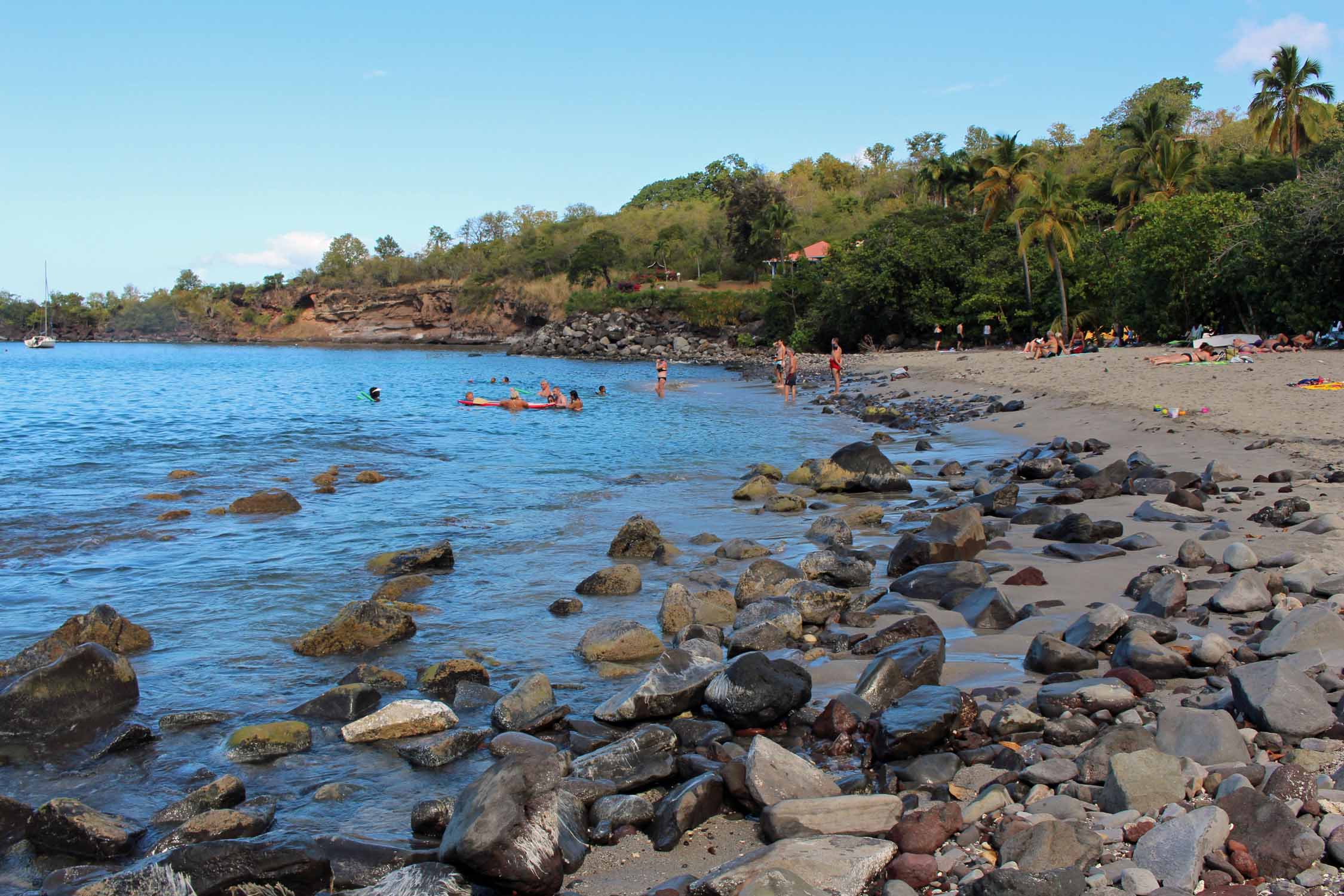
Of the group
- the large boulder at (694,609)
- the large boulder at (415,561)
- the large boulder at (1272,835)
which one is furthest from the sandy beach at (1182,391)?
the large boulder at (415,561)

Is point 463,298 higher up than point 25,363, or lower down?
higher up

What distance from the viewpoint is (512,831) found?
434 cm

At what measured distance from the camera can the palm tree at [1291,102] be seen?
45.2m

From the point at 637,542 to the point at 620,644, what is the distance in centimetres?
358

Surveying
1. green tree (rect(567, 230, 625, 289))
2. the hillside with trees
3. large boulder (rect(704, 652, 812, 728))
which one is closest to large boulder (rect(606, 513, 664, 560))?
large boulder (rect(704, 652, 812, 728))

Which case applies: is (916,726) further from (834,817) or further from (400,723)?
(400,723)

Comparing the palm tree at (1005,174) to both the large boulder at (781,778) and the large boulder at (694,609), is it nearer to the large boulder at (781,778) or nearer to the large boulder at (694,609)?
the large boulder at (694,609)

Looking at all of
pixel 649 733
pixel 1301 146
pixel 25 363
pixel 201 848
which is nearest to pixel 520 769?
pixel 649 733

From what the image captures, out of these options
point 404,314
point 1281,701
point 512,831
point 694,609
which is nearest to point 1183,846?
point 1281,701

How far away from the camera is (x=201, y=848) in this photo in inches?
176

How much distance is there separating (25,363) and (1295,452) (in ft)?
330

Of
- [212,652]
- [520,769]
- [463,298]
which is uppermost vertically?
[463,298]

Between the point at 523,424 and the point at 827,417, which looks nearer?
the point at 827,417

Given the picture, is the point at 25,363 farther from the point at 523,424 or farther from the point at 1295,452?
the point at 1295,452
